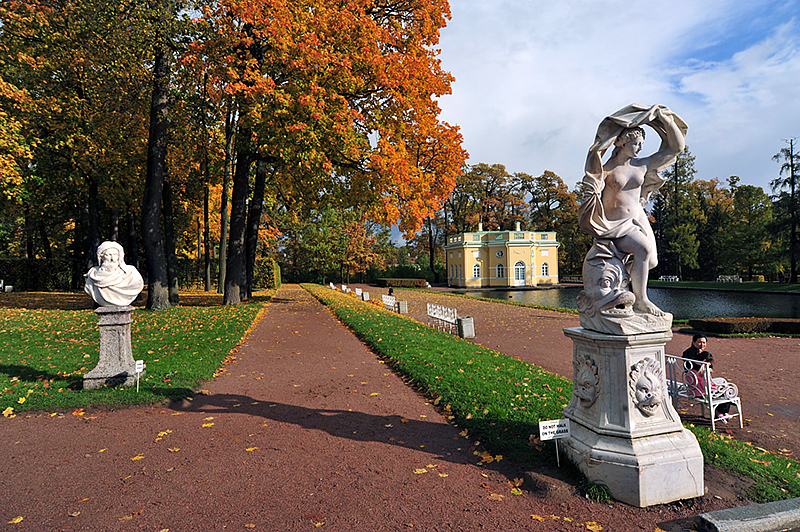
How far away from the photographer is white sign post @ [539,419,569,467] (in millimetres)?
3975

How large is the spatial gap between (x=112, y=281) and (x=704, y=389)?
8.82 meters

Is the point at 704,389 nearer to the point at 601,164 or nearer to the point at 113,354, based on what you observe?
the point at 601,164

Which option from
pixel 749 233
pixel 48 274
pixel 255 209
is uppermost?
pixel 749 233

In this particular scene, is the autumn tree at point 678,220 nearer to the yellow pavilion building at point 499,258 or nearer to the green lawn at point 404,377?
the yellow pavilion building at point 499,258

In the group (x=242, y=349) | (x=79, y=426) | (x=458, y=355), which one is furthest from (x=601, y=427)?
(x=242, y=349)

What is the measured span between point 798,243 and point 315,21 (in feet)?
159

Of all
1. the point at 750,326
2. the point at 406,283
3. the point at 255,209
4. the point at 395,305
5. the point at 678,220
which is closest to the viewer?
the point at 750,326

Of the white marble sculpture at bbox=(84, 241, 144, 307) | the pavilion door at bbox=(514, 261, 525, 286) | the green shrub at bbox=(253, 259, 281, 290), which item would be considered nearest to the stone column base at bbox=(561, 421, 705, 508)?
the white marble sculpture at bbox=(84, 241, 144, 307)

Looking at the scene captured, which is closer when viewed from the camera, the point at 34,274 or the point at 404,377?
the point at 404,377

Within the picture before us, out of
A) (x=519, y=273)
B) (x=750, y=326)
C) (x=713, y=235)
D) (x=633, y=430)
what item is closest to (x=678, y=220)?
(x=713, y=235)

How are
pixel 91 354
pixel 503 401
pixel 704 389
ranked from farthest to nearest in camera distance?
1. pixel 91 354
2. pixel 503 401
3. pixel 704 389

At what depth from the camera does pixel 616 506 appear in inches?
Answer: 142

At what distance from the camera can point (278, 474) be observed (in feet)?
13.6

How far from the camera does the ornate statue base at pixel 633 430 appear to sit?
3646 mm
